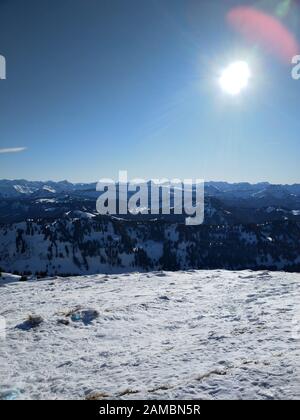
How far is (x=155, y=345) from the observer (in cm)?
1722

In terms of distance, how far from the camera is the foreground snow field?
476 inches

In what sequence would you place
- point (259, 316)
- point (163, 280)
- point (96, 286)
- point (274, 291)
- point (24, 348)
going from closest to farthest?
point (24, 348) → point (259, 316) → point (274, 291) → point (96, 286) → point (163, 280)

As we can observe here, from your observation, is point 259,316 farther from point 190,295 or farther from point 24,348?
point 24,348

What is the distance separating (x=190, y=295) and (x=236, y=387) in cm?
1731

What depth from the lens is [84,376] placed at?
45.8ft

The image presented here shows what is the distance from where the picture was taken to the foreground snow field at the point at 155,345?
12078mm

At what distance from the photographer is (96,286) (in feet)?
119
